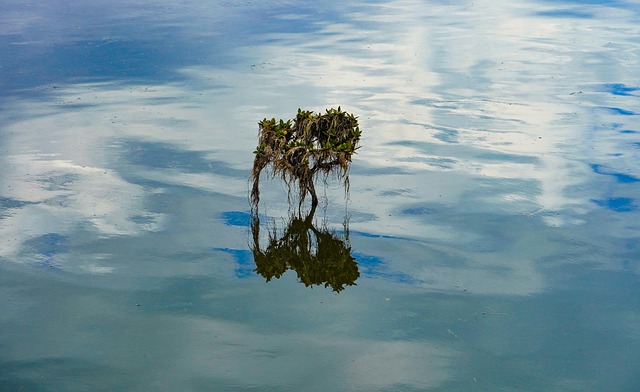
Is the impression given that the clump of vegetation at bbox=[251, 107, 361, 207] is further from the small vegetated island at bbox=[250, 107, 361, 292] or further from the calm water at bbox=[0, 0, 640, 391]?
the calm water at bbox=[0, 0, 640, 391]

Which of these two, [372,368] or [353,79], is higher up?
[353,79]

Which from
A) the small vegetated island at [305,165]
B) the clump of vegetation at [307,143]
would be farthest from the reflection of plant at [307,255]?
the clump of vegetation at [307,143]

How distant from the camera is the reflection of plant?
17.5 metres

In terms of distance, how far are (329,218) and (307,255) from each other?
4.71ft

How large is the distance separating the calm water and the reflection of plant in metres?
0.19

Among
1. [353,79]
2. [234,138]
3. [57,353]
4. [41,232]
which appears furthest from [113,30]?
[57,353]

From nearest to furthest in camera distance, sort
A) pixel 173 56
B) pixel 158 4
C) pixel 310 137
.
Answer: pixel 310 137 → pixel 173 56 → pixel 158 4

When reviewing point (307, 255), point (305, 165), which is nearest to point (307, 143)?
point (305, 165)

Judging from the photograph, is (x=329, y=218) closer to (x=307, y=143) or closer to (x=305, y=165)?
(x=305, y=165)

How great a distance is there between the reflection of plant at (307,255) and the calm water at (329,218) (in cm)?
19

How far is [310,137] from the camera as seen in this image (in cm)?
1862

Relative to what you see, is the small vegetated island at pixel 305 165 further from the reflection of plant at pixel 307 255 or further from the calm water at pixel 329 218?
the calm water at pixel 329 218

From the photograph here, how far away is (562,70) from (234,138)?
13.7 meters

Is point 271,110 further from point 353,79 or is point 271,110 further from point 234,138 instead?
point 353,79
